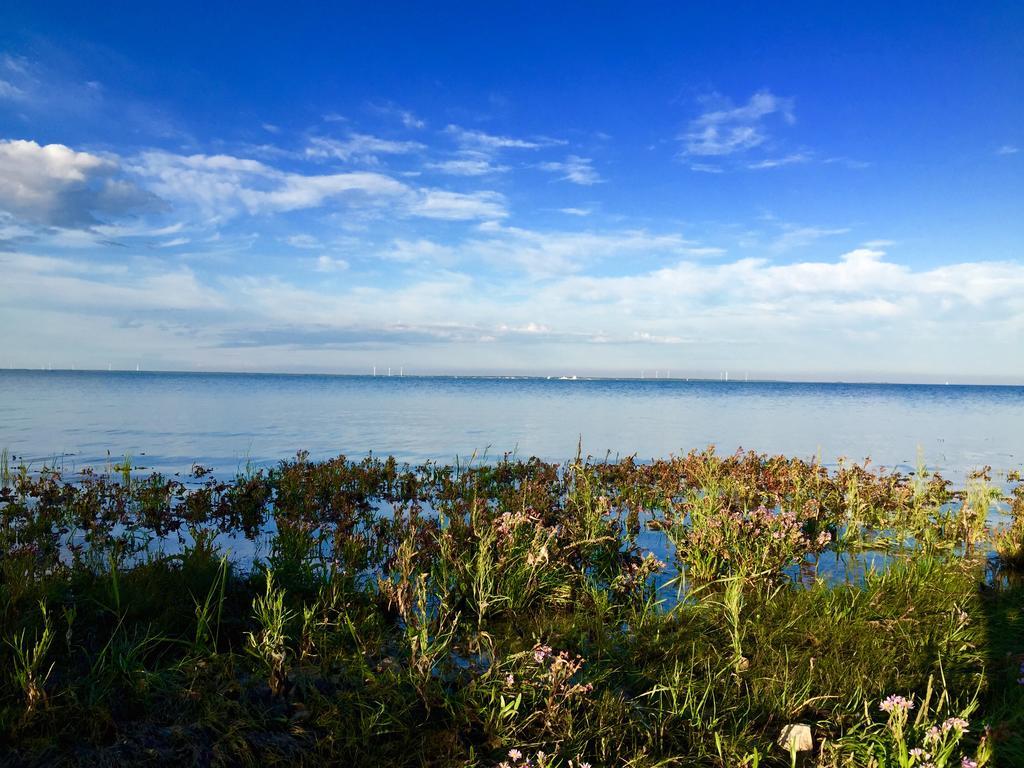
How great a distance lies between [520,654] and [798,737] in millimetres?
1792

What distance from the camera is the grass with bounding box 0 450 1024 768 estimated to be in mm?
3609

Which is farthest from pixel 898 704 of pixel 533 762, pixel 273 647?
pixel 273 647

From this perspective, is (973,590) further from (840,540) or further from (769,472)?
(769,472)

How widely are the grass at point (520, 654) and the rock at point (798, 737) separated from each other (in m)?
0.04

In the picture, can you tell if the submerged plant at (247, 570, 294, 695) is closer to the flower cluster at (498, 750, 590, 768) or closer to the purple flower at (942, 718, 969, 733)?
the flower cluster at (498, 750, 590, 768)

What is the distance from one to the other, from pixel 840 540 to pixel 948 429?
108 ft

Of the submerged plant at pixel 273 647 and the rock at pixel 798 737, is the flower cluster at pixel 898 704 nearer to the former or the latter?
the rock at pixel 798 737

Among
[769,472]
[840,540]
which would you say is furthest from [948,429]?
[840,540]

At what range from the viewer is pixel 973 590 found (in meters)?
6.35

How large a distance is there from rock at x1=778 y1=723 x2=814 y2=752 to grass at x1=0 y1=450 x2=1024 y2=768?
4cm

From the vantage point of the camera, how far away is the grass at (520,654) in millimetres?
3609

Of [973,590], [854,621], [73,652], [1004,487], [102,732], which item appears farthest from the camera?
[1004,487]

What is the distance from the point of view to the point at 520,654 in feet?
13.7

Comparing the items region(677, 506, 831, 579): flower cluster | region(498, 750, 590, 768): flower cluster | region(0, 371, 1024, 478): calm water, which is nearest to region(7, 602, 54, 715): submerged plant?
region(498, 750, 590, 768): flower cluster
